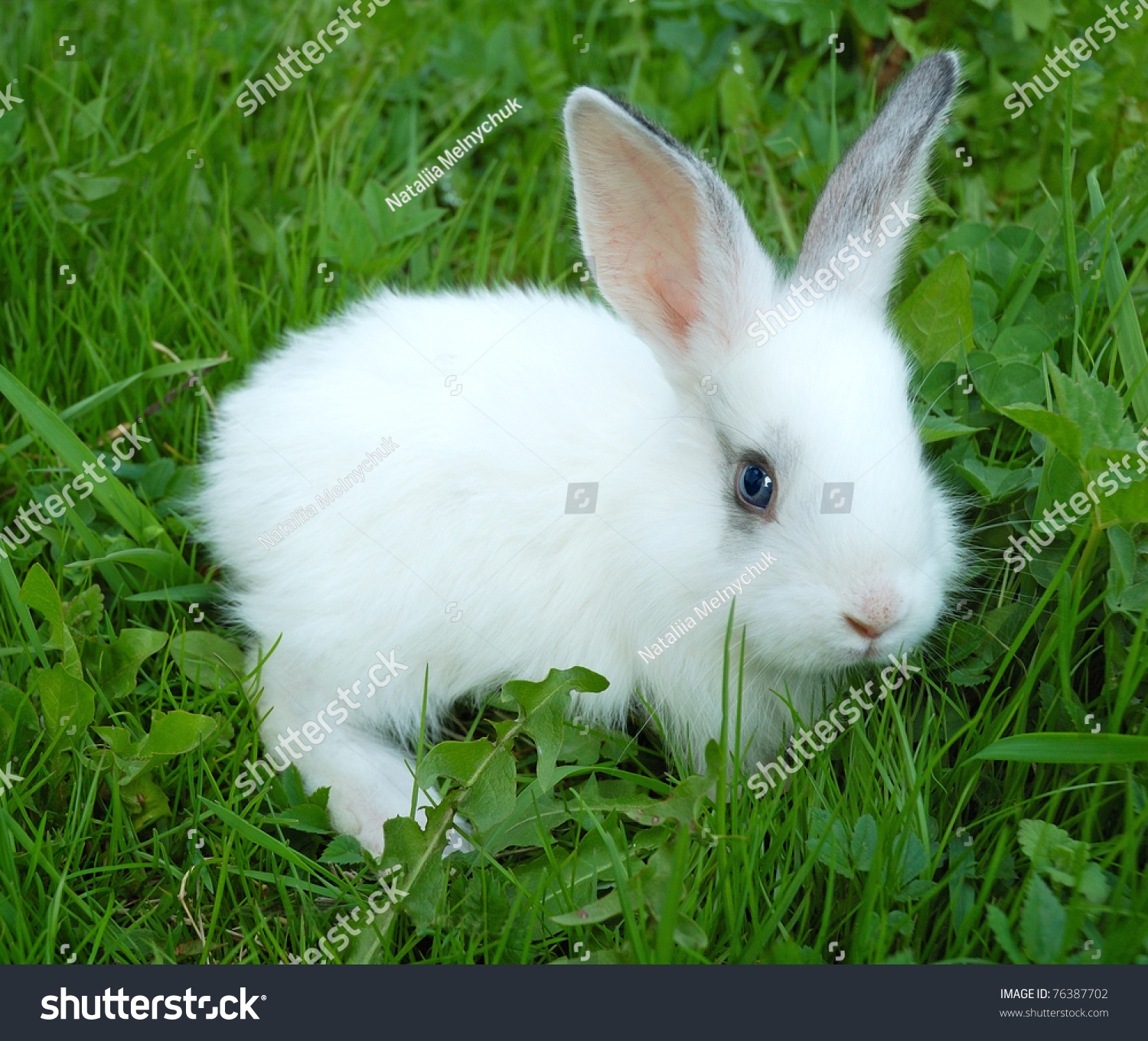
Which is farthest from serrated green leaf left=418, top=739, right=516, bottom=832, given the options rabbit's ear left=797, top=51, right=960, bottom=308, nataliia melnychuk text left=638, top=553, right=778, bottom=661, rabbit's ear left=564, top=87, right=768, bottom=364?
rabbit's ear left=797, top=51, right=960, bottom=308

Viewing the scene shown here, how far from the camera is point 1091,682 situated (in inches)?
131

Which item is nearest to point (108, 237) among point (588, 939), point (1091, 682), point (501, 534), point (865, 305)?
point (501, 534)

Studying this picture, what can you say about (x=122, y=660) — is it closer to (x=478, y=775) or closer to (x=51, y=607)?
(x=51, y=607)

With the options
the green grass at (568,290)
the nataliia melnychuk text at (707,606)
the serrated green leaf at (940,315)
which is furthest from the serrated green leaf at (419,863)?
the serrated green leaf at (940,315)

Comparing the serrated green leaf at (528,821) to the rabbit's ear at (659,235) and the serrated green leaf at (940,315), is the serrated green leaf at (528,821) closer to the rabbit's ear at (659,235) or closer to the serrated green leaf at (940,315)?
the rabbit's ear at (659,235)

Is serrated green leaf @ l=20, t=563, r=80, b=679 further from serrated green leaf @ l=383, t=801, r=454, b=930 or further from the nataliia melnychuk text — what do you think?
the nataliia melnychuk text

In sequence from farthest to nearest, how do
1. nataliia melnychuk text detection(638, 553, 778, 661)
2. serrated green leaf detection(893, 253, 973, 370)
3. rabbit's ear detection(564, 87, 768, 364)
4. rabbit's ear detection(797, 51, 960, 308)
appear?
serrated green leaf detection(893, 253, 973, 370)
rabbit's ear detection(797, 51, 960, 308)
rabbit's ear detection(564, 87, 768, 364)
nataliia melnychuk text detection(638, 553, 778, 661)

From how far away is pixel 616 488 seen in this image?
10.9 ft

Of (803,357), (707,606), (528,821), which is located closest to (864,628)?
(707,606)

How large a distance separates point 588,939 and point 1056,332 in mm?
2520

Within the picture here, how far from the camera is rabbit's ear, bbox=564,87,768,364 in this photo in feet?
10.4

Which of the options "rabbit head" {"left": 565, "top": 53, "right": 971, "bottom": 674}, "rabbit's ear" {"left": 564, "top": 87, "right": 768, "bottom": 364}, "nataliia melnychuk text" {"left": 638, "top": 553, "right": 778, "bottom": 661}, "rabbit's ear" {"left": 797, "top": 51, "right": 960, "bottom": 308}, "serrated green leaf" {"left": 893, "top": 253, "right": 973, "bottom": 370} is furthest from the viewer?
"serrated green leaf" {"left": 893, "top": 253, "right": 973, "bottom": 370}

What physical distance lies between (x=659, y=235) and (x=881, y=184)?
2.26 feet

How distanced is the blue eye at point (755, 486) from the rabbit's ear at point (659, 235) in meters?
0.43
